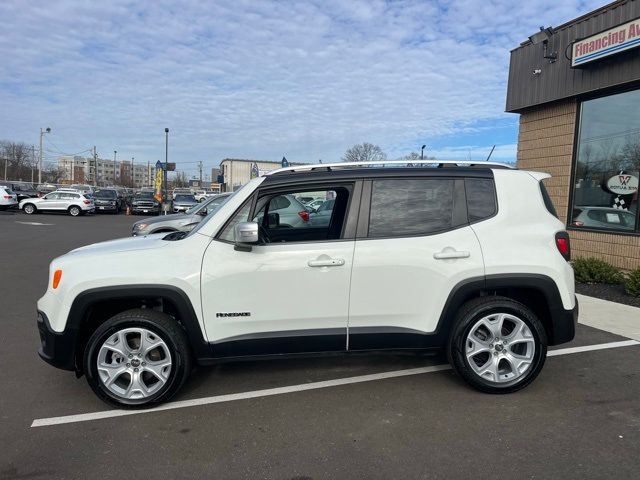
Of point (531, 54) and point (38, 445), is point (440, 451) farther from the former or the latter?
point (531, 54)

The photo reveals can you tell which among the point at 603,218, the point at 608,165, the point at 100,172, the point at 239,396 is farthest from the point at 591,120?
the point at 100,172

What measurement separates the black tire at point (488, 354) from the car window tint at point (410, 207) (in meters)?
0.70

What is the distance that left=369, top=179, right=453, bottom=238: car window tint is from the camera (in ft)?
13.3

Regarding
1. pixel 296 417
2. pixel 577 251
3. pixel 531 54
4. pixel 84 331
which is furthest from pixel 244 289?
pixel 531 54

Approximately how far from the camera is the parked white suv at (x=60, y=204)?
28875 mm

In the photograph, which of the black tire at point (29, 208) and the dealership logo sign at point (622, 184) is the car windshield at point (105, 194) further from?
the dealership logo sign at point (622, 184)

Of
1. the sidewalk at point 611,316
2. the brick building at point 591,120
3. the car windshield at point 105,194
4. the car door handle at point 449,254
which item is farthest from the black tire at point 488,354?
the car windshield at point 105,194

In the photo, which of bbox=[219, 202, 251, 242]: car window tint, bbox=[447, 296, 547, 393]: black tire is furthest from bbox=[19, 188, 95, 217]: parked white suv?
bbox=[447, 296, 547, 393]: black tire

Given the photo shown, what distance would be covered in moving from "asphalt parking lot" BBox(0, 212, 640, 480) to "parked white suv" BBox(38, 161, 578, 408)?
31 cm

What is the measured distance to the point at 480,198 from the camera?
165 inches

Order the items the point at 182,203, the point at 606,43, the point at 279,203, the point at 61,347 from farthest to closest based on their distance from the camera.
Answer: the point at 182,203 → the point at 606,43 → the point at 279,203 → the point at 61,347

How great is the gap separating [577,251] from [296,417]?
805 centimetres

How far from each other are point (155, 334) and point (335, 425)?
1.49 m

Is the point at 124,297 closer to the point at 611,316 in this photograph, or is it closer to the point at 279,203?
the point at 279,203
